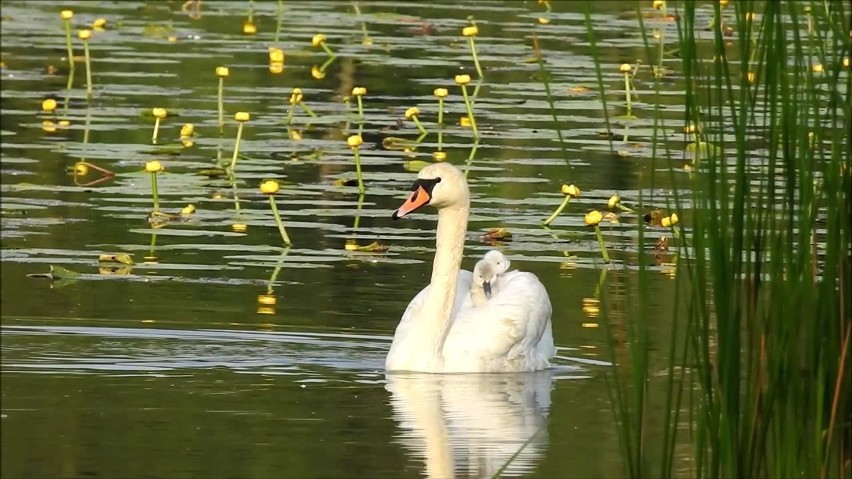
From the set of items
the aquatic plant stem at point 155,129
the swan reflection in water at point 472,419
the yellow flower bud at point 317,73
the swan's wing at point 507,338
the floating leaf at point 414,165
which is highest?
the yellow flower bud at point 317,73

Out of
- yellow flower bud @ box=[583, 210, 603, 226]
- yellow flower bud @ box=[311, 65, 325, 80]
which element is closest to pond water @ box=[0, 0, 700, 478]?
yellow flower bud @ box=[311, 65, 325, 80]

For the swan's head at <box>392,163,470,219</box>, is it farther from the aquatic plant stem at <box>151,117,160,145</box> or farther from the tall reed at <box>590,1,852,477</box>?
the aquatic plant stem at <box>151,117,160,145</box>

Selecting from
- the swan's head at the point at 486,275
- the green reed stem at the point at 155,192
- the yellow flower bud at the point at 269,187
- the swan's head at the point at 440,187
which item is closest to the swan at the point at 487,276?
the swan's head at the point at 486,275

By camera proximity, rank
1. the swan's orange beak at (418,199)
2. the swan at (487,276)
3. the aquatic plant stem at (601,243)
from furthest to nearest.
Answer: the aquatic plant stem at (601,243) < the swan at (487,276) < the swan's orange beak at (418,199)

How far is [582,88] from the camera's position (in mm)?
17078

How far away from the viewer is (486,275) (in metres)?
9.98

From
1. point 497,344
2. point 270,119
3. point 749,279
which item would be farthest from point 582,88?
point 749,279

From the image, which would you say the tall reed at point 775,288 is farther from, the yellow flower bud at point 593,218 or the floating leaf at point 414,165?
the floating leaf at point 414,165

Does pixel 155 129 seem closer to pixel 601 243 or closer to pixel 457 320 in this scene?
pixel 601 243

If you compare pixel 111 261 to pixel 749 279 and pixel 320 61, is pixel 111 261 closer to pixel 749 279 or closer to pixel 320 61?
pixel 749 279

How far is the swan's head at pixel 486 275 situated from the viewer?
9938 mm

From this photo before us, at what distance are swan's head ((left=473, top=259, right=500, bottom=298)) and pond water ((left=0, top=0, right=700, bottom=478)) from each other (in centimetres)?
37

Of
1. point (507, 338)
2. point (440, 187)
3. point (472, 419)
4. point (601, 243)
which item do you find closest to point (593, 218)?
point (601, 243)

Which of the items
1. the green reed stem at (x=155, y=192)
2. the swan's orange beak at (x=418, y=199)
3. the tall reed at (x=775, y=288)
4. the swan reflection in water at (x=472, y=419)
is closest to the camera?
the tall reed at (x=775, y=288)
